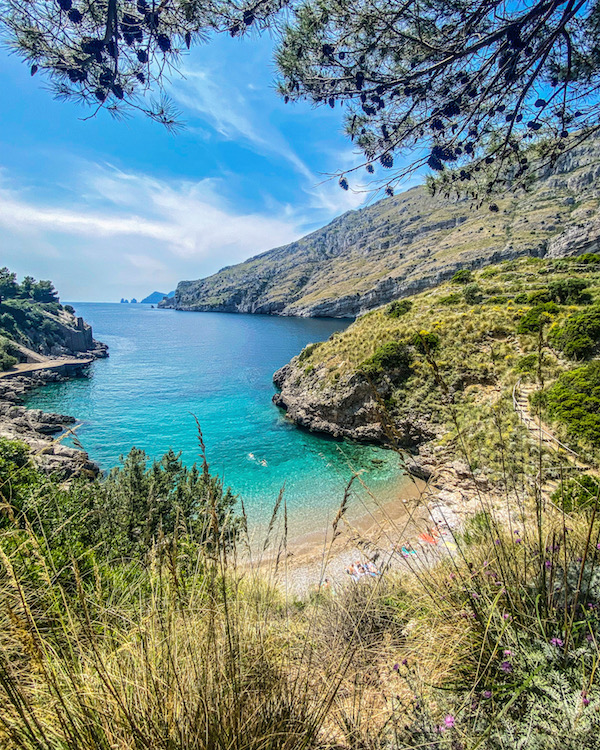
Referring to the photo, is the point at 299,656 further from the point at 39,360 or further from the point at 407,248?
the point at 407,248

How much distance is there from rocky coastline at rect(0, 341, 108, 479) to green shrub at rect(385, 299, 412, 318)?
22298mm

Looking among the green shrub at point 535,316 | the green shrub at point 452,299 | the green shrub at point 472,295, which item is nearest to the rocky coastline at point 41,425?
the green shrub at point 535,316

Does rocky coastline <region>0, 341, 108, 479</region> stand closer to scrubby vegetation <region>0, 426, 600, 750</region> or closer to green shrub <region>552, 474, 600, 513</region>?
scrubby vegetation <region>0, 426, 600, 750</region>

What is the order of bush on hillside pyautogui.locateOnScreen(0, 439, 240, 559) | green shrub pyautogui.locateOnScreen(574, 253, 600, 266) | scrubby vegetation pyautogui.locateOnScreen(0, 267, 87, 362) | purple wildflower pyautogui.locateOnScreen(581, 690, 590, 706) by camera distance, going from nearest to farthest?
purple wildflower pyautogui.locateOnScreen(581, 690, 590, 706)
bush on hillside pyautogui.locateOnScreen(0, 439, 240, 559)
green shrub pyautogui.locateOnScreen(574, 253, 600, 266)
scrubby vegetation pyautogui.locateOnScreen(0, 267, 87, 362)

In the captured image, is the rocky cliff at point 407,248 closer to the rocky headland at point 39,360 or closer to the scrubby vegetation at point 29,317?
the rocky headland at point 39,360

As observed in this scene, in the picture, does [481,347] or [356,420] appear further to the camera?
[356,420]

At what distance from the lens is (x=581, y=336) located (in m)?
14.9

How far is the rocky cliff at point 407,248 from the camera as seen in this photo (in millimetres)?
65062

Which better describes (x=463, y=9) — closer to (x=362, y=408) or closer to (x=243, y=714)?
(x=243, y=714)

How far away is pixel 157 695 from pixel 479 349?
66.1 ft

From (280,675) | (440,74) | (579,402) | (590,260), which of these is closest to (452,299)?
(590,260)

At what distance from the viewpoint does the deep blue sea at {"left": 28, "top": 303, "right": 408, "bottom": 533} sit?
47.4ft

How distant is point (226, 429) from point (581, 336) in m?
19.8

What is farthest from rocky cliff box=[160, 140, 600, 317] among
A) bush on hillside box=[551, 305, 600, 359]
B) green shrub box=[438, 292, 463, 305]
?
green shrub box=[438, 292, 463, 305]
